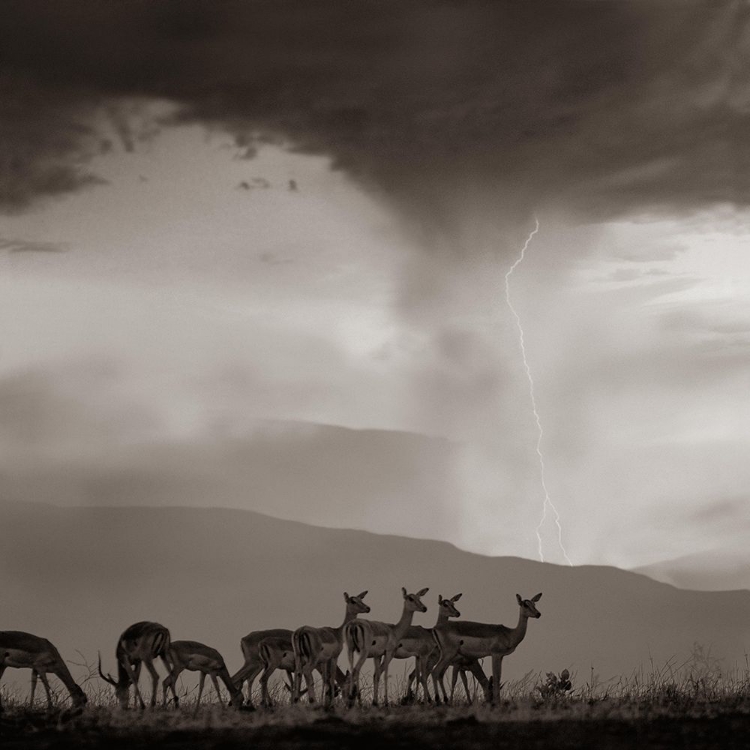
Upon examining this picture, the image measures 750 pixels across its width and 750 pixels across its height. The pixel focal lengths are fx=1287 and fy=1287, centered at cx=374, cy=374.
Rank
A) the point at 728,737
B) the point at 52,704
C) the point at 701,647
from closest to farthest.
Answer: the point at 728,737
the point at 52,704
the point at 701,647

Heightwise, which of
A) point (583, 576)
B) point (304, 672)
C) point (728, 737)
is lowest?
point (728, 737)

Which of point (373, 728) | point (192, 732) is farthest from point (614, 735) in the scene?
point (192, 732)

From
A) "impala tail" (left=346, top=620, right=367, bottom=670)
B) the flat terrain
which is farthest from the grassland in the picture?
"impala tail" (left=346, top=620, right=367, bottom=670)

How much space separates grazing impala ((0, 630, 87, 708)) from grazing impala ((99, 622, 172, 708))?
665mm

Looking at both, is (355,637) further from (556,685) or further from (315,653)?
(556,685)

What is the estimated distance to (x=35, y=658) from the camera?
2425 cm

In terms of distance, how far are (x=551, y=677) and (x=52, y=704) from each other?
10257 mm

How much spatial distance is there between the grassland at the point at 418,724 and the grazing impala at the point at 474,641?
4.26 feet

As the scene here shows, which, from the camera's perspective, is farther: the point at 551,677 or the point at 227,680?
the point at 551,677

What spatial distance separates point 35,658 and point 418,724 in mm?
8330

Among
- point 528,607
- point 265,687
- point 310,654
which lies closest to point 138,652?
point 265,687

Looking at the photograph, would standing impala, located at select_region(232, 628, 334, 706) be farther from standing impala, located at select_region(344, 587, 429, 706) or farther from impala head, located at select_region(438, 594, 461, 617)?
impala head, located at select_region(438, 594, 461, 617)

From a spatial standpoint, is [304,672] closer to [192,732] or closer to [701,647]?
[192,732]

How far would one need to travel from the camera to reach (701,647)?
26.7 m
